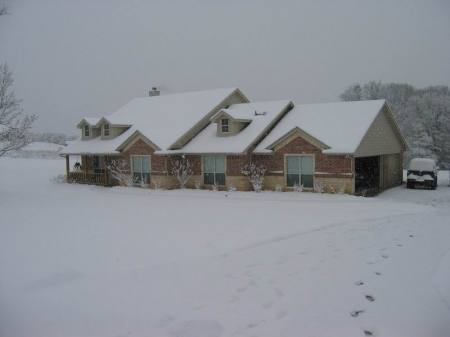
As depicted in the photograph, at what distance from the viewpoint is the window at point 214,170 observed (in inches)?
974

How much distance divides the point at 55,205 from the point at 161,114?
1393cm

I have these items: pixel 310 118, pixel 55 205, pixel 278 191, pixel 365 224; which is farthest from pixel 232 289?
pixel 310 118

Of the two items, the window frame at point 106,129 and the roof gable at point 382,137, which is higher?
the window frame at point 106,129

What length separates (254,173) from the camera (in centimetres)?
2359

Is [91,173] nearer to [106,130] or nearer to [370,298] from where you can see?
[106,130]

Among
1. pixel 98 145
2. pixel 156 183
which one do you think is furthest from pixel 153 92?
pixel 156 183

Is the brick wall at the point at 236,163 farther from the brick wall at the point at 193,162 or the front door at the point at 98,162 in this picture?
the front door at the point at 98,162

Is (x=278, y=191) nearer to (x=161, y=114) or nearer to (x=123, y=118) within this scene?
(x=161, y=114)

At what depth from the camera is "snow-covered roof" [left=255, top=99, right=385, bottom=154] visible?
21500 mm

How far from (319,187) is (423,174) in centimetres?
832

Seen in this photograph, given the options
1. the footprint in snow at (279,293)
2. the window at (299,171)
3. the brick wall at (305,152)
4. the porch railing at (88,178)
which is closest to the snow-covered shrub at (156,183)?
the porch railing at (88,178)

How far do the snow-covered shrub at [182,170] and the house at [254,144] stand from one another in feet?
0.97

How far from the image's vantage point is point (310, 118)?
2528cm

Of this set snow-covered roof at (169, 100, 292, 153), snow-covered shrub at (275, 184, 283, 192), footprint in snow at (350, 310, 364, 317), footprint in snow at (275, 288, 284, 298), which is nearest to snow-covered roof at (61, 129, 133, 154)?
snow-covered roof at (169, 100, 292, 153)
